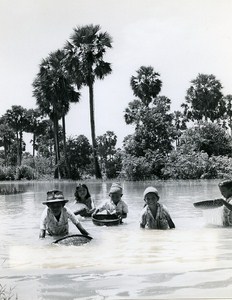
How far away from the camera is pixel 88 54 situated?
3541 centimetres

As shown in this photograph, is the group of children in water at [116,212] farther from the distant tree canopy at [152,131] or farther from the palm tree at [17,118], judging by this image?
the palm tree at [17,118]

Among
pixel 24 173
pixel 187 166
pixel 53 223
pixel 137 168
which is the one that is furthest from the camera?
pixel 24 173

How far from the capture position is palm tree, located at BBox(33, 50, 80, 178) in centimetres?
3847

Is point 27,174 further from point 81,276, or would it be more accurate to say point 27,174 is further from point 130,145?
point 81,276

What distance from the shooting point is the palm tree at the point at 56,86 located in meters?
38.5

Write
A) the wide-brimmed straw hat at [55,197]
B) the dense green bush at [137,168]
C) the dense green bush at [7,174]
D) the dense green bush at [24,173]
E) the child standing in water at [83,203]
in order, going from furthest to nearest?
the dense green bush at [24,173] → the dense green bush at [7,174] → the dense green bush at [137,168] → the child standing in water at [83,203] → the wide-brimmed straw hat at [55,197]

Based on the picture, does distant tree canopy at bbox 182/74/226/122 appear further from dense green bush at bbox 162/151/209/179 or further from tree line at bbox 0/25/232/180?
dense green bush at bbox 162/151/209/179

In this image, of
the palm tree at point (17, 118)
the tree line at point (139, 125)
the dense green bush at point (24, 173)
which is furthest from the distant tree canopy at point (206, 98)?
the palm tree at point (17, 118)

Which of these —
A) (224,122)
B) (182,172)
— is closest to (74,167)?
(182,172)

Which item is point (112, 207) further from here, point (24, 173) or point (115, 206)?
point (24, 173)

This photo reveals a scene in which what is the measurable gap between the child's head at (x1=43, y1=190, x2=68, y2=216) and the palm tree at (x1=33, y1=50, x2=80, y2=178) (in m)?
29.9

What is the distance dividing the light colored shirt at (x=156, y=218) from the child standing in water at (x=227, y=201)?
1.06 meters

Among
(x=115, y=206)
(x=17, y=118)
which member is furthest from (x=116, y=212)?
(x=17, y=118)

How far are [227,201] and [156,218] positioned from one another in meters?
1.29
